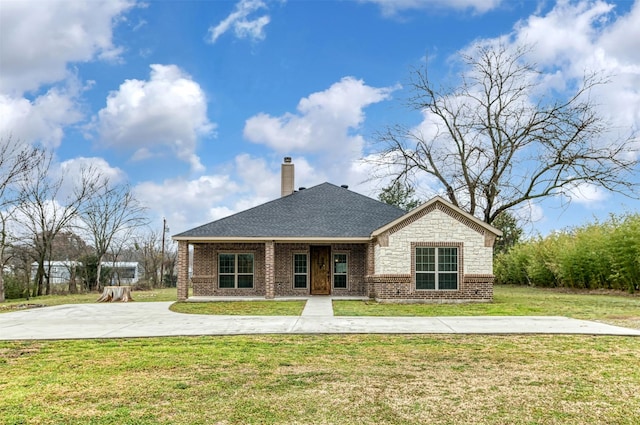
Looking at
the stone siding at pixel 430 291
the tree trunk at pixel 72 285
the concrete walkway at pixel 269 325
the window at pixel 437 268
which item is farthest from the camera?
the tree trunk at pixel 72 285

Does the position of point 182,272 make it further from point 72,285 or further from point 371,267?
point 72,285

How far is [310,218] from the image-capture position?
68.8 ft

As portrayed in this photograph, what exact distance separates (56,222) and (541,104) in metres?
26.6

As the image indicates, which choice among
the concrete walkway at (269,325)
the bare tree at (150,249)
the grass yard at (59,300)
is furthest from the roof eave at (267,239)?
the bare tree at (150,249)

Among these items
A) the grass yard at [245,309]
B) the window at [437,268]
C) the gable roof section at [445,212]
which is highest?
the gable roof section at [445,212]

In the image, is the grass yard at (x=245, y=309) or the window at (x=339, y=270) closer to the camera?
the grass yard at (x=245, y=309)

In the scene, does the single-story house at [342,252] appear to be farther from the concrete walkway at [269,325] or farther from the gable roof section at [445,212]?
the concrete walkway at [269,325]

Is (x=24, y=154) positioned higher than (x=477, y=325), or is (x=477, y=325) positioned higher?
(x=24, y=154)

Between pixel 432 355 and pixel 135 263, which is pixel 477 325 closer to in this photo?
pixel 432 355

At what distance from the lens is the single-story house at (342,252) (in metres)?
17.7

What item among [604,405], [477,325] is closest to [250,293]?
[477,325]

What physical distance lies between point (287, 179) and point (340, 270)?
5269mm

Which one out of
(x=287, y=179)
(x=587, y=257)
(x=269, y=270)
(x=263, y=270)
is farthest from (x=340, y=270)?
(x=587, y=257)

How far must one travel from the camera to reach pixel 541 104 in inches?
869
